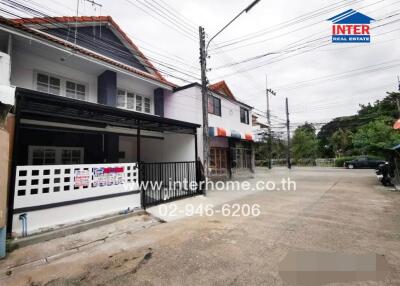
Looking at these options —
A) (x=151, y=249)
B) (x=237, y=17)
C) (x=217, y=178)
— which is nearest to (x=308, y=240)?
(x=151, y=249)

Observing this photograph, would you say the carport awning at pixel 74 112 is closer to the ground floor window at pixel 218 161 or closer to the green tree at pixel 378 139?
the ground floor window at pixel 218 161

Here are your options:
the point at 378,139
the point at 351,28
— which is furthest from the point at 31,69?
the point at 378,139

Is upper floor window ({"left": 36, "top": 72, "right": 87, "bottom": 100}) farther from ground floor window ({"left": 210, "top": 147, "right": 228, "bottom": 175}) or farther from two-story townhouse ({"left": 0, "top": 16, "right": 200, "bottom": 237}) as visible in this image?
ground floor window ({"left": 210, "top": 147, "right": 228, "bottom": 175})

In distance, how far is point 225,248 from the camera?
4.06 meters

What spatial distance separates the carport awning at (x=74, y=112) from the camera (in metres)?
5.01

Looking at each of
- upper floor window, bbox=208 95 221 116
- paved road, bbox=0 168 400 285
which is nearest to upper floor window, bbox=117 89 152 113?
upper floor window, bbox=208 95 221 116

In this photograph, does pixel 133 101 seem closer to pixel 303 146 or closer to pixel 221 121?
pixel 221 121

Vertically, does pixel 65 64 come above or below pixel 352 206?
above

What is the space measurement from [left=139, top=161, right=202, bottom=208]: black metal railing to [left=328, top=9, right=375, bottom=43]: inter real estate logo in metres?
7.70

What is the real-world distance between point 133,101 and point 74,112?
14.9 ft

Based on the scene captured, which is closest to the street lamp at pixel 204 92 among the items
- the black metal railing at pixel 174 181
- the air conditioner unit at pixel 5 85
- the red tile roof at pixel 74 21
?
the black metal railing at pixel 174 181

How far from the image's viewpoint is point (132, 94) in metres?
10.8

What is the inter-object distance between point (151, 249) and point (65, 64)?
312 inches

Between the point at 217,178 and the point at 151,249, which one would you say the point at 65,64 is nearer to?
the point at 151,249
